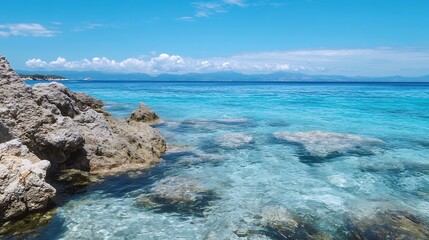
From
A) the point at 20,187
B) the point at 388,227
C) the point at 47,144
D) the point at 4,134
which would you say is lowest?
the point at 388,227

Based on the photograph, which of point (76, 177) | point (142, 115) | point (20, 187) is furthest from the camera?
point (142, 115)

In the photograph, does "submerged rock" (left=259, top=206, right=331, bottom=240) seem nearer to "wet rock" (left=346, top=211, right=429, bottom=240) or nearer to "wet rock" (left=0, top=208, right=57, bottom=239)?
"wet rock" (left=346, top=211, right=429, bottom=240)

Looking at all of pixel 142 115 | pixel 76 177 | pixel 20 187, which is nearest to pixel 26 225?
pixel 20 187

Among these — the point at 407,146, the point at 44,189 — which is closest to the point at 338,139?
the point at 407,146

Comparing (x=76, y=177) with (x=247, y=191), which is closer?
(x=247, y=191)

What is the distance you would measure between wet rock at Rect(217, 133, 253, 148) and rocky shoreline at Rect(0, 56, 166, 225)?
387 cm

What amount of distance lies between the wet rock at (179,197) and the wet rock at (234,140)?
6.85 metres

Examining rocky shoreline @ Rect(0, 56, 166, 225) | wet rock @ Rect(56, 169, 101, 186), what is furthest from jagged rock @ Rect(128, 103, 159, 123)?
wet rock @ Rect(56, 169, 101, 186)

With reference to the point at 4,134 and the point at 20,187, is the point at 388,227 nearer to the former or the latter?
the point at 20,187

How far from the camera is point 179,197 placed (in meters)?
11.1

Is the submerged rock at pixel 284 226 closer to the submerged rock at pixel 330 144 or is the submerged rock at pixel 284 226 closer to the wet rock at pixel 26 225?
the wet rock at pixel 26 225

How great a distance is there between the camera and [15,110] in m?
11.6

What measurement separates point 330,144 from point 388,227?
10473 mm

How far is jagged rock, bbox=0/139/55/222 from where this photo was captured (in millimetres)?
8656
